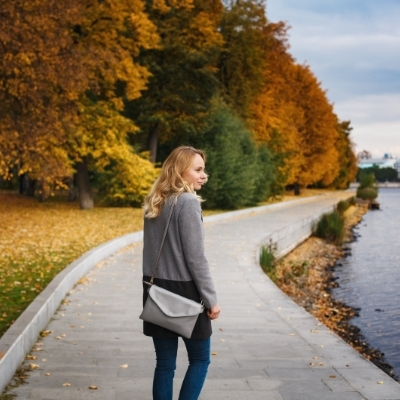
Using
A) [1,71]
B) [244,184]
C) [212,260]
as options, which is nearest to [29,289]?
[212,260]

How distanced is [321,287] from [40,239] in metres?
7.14

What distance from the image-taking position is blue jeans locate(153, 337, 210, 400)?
426cm

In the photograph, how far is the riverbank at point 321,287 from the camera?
1082 centimetres

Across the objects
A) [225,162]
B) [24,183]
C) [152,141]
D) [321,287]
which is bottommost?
[321,287]

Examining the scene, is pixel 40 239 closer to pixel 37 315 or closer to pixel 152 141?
pixel 37 315

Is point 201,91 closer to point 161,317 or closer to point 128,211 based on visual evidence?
point 128,211

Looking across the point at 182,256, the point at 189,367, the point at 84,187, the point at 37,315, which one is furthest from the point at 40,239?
the point at 182,256

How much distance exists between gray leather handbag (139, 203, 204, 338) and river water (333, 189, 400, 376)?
571cm

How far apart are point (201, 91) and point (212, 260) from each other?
21.8 meters

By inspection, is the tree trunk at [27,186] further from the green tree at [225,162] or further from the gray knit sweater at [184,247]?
the gray knit sweater at [184,247]

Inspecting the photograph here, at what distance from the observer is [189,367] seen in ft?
14.1

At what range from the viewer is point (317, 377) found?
5.99 m

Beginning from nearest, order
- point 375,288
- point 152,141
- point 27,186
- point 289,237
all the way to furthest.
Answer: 1. point 375,288
2. point 289,237
3. point 152,141
4. point 27,186

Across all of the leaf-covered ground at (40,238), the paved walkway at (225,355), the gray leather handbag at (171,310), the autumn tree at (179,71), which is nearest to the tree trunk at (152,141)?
the autumn tree at (179,71)
